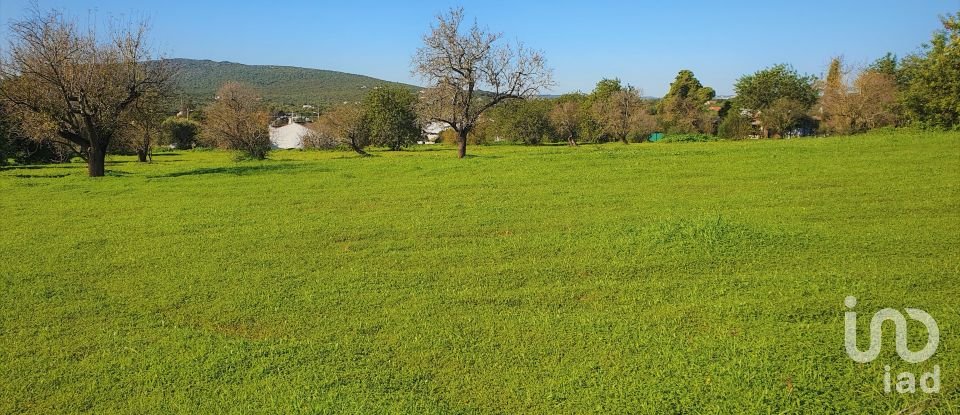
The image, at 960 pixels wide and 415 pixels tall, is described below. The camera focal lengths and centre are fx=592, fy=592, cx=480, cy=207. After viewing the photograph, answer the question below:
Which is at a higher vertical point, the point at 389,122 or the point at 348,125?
the point at 389,122

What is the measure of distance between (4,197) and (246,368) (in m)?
16.8

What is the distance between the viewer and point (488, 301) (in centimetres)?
661

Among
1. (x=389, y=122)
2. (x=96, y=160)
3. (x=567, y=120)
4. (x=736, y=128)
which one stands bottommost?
(x=96, y=160)

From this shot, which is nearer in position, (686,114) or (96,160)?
(96,160)

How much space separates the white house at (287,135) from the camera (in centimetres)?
9130

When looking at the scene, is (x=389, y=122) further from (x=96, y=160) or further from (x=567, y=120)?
(x=96, y=160)

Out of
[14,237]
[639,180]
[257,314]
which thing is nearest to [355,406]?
[257,314]

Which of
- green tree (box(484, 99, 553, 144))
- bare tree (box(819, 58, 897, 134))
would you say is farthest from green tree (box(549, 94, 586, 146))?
bare tree (box(819, 58, 897, 134))

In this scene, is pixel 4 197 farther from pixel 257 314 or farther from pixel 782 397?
pixel 782 397

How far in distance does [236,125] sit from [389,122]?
71.8 ft

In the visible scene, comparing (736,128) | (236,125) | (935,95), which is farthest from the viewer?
(736,128)

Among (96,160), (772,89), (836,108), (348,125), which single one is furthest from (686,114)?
(96,160)

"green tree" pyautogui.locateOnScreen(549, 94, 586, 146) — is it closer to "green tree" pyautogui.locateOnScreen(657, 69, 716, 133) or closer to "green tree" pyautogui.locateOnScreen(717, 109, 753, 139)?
"green tree" pyautogui.locateOnScreen(657, 69, 716, 133)

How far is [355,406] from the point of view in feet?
14.4
